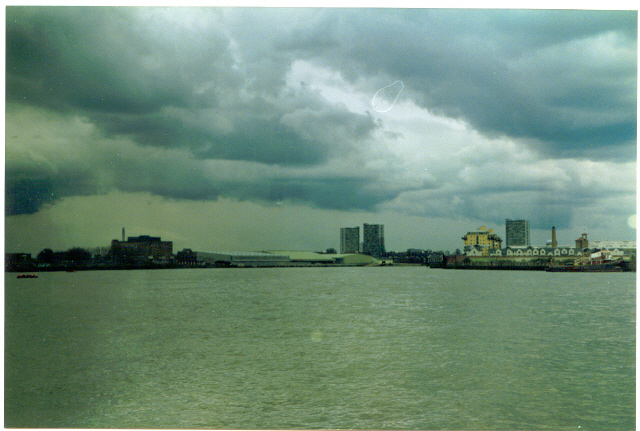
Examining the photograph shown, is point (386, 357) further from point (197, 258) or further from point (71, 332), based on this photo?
point (197, 258)

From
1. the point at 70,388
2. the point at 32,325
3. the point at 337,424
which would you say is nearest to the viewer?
the point at 337,424

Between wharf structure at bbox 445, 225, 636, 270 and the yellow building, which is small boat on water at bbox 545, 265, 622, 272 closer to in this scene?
wharf structure at bbox 445, 225, 636, 270

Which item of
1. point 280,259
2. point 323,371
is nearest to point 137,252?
point 280,259

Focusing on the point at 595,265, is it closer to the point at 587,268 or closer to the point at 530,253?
the point at 587,268

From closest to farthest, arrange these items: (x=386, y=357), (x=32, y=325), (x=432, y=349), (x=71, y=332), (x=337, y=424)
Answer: (x=337, y=424) < (x=386, y=357) < (x=432, y=349) < (x=71, y=332) < (x=32, y=325)

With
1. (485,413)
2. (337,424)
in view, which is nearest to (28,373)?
(337,424)

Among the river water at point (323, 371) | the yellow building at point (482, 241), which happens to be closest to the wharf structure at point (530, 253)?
the yellow building at point (482, 241)

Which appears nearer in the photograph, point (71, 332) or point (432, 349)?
point (432, 349)
